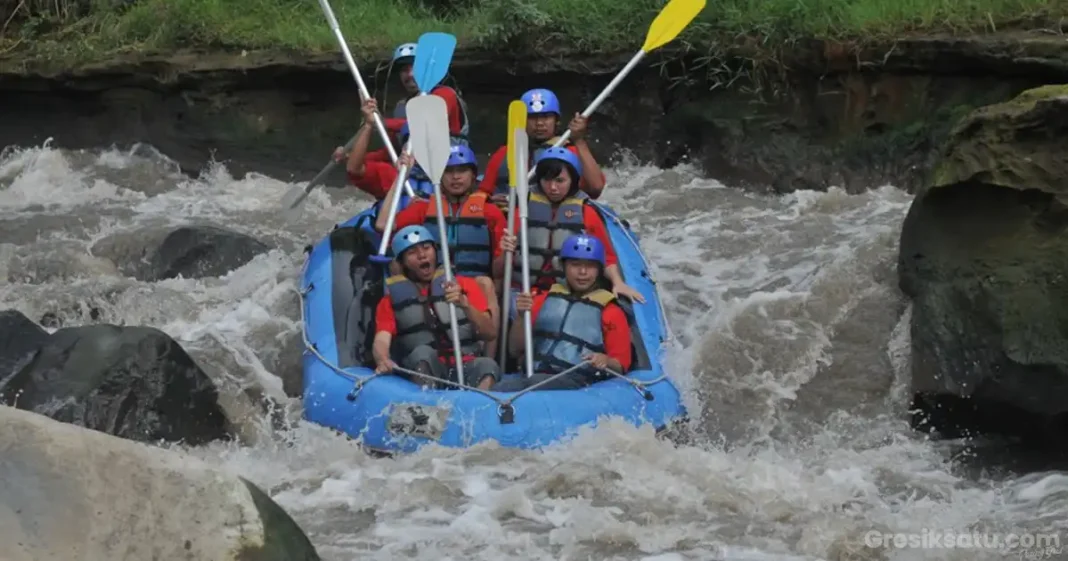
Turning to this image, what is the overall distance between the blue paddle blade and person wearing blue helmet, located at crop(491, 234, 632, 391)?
1.52 meters

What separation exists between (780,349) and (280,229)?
3.14 meters

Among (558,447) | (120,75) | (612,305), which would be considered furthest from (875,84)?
(120,75)

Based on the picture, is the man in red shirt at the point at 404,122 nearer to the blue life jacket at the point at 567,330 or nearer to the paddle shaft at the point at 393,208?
the paddle shaft at the point at 393,208

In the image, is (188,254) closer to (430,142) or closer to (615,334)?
(430,142)

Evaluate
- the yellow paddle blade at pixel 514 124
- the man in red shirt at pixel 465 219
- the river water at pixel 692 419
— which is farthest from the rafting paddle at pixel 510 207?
the river water at pixel 692 419

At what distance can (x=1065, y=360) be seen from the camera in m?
3.98

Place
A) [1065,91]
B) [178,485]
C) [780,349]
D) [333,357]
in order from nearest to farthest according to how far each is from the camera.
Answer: [178,485] → [1065,91] → [333,357] → [780,349]

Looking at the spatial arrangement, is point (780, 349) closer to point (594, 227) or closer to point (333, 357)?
point (594, 227)

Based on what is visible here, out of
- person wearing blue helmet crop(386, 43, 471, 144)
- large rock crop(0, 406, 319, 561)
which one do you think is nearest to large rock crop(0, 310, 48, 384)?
large rock crop(0, 406, 319, 561)

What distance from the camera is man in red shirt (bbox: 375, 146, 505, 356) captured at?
517cm

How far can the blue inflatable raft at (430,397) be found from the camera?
4.12 meters

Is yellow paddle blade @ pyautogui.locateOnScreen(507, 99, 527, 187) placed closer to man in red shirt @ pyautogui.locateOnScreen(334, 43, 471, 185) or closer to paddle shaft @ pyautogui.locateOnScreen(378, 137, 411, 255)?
paddle shaft @ pyautogui.locateOnScreen(378, 137, 411, 255)

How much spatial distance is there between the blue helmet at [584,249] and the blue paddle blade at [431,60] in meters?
1.52
